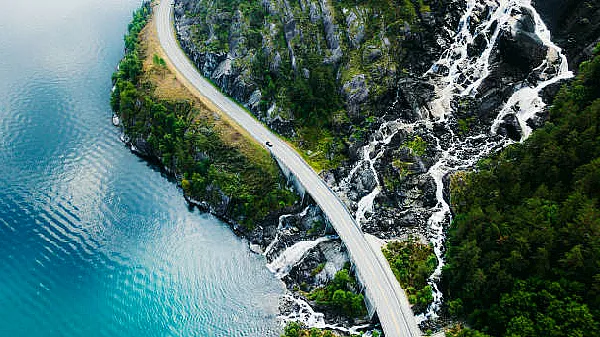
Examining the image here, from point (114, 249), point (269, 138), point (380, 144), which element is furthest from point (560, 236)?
point (114, 249)

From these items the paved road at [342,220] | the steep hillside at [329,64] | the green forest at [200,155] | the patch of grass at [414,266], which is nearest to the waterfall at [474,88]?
the patch of grass at [414,266]

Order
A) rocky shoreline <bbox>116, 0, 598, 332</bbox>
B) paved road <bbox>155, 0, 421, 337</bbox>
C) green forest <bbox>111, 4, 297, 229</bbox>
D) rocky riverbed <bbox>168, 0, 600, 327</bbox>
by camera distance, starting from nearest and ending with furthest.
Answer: paved road <bbox>155, 0, 421, 337</bbox>, rocky shoreline <bbox>116, 0, 598, 332</bbox>, rocky riverbed <bbox>168, 0, 600, 327</bbox>, green forest <bbox>111, 4, 297, 229</bbox>

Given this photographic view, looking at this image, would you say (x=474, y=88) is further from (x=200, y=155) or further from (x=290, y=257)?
(x=200, y=155)

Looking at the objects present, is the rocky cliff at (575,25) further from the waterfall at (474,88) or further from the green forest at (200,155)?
the green forest at (200,155)

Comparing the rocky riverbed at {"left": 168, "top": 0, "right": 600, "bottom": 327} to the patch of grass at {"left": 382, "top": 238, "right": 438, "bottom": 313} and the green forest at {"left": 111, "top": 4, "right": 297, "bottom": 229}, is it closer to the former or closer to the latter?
the patch of grass at {"left": 382, "top": 238, "right": 438, "bottom": 313}

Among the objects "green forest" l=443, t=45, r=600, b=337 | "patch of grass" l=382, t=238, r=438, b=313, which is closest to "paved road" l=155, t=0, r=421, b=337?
"patch of grass" l=382, t=238, r=438, b=313

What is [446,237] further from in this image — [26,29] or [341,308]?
[26,29]

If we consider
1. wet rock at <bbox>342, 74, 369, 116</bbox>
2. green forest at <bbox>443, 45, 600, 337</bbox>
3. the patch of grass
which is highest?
wet rock at <bbox>342, 74, 369, 116</bbox>

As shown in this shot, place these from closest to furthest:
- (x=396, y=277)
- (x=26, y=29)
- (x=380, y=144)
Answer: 1. (x=396, y=277)
2. (x=380, y=144)
3. (x=26, y=29)
